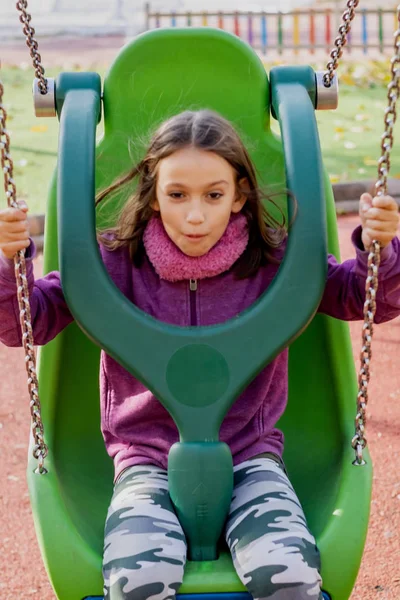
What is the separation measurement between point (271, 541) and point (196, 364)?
1.19 ft

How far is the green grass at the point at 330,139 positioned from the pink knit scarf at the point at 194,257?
411 cm

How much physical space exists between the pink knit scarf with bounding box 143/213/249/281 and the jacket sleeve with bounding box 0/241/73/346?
0.73 ft

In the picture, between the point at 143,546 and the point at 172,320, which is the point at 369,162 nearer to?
the point at 172,320

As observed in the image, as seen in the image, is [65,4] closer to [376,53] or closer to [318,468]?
[376,53]

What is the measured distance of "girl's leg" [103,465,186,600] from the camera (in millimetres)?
1843

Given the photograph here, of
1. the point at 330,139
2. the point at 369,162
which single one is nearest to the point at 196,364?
the point at 369,162

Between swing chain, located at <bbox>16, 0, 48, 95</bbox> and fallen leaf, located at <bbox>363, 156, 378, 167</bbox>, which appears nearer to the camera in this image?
swing chain, located at <bbox>16, 0, 48, 95</bbox>

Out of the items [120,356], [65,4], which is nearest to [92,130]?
[120,356]

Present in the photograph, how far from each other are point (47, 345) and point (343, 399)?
728 mm

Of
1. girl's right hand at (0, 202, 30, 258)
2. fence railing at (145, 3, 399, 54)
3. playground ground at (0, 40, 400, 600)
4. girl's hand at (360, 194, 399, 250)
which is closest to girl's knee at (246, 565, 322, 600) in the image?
playground ground at (0, 40, 400, 600)

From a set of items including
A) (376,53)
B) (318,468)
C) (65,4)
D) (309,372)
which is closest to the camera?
(318,468)

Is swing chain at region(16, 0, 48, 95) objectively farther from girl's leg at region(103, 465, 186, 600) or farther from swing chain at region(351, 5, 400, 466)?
girl's leg at region(103, 465, 186, 600)

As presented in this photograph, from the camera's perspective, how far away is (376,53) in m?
13.7

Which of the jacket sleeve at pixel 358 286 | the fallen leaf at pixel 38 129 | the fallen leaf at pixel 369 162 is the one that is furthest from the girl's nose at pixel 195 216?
the fallen leaf at pixel 38 129
